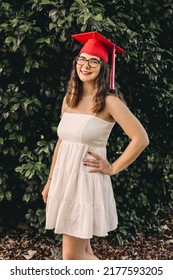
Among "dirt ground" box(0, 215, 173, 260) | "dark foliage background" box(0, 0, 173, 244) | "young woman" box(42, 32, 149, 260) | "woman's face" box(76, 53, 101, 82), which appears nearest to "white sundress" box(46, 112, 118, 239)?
"young woman" box(42, 32, 149, 260)

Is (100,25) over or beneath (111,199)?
over

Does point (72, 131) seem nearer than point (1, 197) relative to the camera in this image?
Yes

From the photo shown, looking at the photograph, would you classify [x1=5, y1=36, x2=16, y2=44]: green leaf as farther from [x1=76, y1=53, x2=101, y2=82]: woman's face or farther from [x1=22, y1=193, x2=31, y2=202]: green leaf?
[x1=22, y1=193, x2=31, y2=202]: green leaf

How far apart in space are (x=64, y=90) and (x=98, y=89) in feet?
3.60

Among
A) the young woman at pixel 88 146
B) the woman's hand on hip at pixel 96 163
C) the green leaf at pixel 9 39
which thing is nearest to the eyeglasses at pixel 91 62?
the young woman at pixel 88 146

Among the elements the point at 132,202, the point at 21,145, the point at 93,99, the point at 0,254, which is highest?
the point at 93,99

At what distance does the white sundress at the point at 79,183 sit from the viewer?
289 centimetres

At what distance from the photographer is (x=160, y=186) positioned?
493 cm

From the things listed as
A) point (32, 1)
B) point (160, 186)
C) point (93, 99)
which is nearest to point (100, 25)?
point (32, 1)

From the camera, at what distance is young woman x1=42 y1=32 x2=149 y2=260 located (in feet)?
9.45

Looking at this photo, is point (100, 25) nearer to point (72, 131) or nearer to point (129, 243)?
point (72, 131)

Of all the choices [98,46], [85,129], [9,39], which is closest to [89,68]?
[98,46]

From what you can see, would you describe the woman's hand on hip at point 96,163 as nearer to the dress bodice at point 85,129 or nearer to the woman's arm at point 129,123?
the dress bodice at point 85,129
